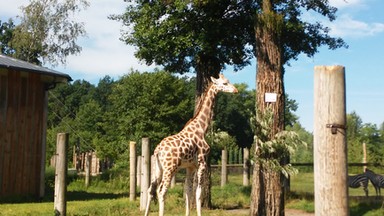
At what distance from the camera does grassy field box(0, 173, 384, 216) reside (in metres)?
12.5

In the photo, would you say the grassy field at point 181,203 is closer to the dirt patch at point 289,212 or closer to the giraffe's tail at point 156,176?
the dirt patch at point 289,212

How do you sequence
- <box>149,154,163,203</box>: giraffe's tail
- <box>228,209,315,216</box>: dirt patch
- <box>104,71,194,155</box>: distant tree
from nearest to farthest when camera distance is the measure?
<box>149,154,163,203</box>: giraffe's tail
<box>228,209,315,216</box>: dirt patch
<box>104,71,194,155</box>: distant tree

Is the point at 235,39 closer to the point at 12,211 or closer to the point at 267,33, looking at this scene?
the point at 267,33

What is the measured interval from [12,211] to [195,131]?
5.21m

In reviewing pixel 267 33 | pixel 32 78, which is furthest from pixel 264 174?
pixel 32 78

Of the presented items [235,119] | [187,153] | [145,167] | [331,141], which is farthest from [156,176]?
[235,119]

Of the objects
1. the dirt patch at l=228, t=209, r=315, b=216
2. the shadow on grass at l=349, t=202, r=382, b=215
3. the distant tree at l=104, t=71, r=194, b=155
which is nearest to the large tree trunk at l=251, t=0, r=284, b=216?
the dirt patch at l=228, t=209, r=315, b=216

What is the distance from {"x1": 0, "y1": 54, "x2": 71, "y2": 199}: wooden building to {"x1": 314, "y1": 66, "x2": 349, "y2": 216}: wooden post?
40.6ft

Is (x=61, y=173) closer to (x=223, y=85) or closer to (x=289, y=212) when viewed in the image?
(x=223, y=85)

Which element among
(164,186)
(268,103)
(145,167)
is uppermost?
(268,103)

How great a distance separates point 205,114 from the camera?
34.6ft

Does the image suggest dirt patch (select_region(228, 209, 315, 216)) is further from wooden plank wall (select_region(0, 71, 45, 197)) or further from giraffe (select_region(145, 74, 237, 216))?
wooden plank wall (select_region(0, 71, 45, 197))

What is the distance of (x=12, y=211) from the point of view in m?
12.2

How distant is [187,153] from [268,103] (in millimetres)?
2280
